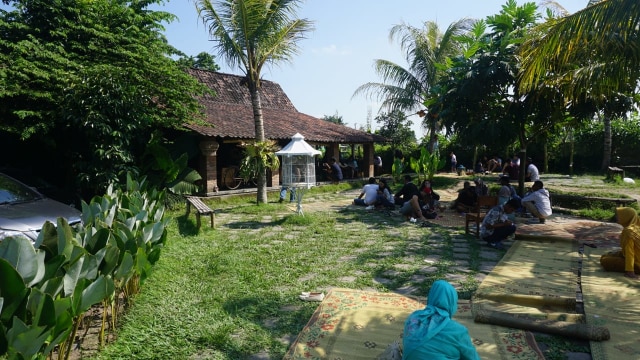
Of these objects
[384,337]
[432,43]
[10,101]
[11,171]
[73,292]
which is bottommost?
[384,337]

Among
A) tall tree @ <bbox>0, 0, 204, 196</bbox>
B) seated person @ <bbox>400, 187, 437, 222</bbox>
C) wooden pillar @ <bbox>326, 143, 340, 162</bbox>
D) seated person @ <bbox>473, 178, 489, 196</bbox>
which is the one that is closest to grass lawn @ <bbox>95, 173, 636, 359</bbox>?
seated person @ <bbox>400, 187, 437, 222</bbox>

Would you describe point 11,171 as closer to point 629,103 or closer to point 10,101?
point 10,101

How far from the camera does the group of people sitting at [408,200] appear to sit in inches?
387

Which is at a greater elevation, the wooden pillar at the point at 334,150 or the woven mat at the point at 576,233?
the wooden pillar at the point at 334,150

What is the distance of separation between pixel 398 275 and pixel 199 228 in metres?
4.36

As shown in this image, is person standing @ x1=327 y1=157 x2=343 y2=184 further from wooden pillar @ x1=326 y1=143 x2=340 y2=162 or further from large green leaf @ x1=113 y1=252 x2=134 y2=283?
large green leaf @ x1=113 y1=252 x2=134 y2=283

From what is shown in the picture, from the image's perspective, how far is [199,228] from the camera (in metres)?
8.29

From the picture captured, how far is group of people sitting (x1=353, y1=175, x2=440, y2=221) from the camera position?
32.2ft

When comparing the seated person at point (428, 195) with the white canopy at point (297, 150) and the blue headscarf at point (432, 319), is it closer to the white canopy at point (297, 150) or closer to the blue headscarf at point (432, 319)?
the white canopy at point (297, 150)

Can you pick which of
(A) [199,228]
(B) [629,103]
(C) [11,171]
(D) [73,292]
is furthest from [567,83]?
(C) [11,171]

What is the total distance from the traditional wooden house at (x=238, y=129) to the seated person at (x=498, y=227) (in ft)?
25.8

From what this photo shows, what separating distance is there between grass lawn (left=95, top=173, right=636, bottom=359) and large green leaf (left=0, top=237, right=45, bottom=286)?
122 cm

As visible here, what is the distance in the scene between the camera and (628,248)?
17.3ft

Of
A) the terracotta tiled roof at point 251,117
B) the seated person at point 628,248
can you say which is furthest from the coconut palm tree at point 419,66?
the seated person at point 628,248
